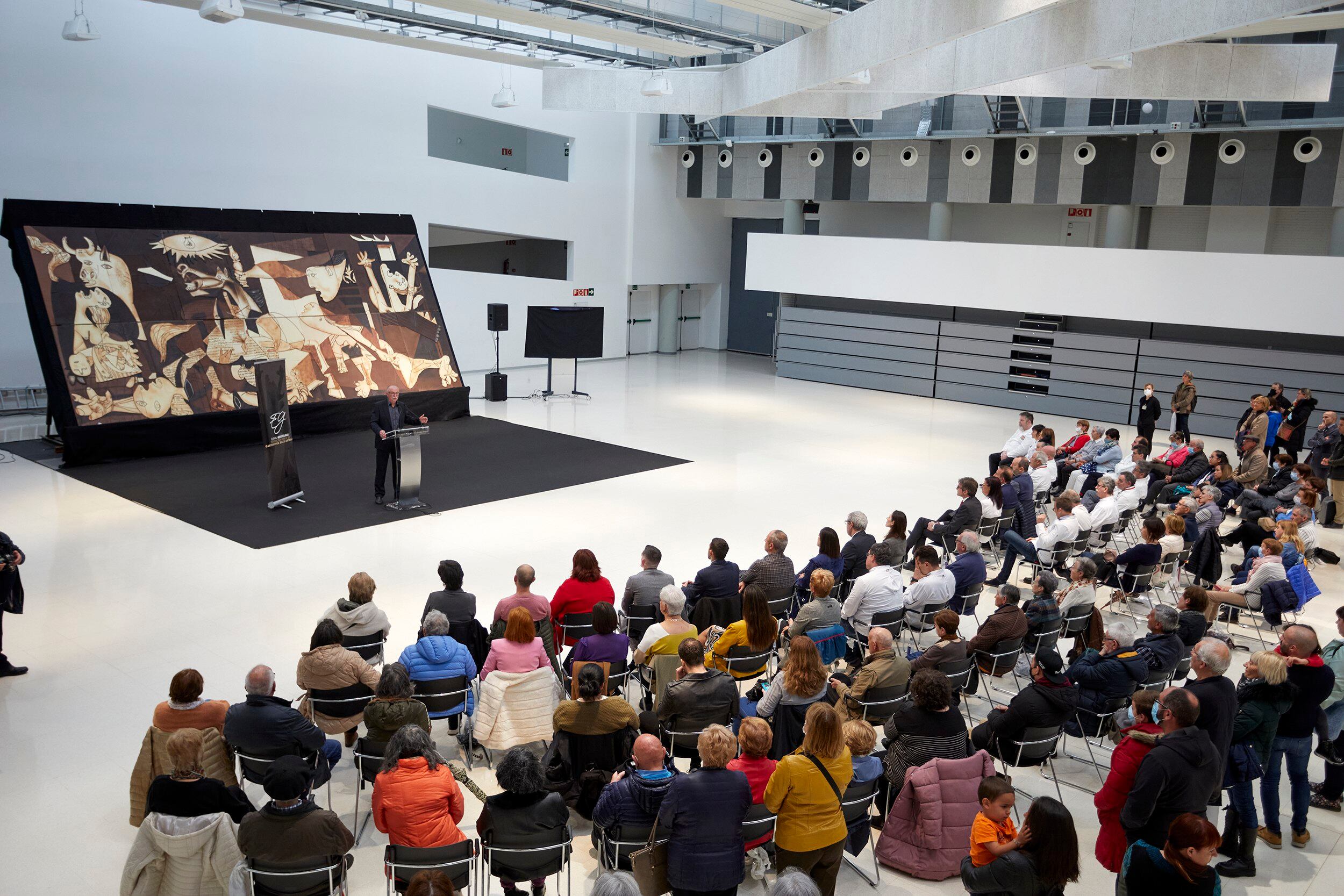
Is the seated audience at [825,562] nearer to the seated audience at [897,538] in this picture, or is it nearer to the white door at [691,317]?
the seated audience at [897,538]

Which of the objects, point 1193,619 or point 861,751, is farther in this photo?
point 1193,619

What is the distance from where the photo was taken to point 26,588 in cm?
865

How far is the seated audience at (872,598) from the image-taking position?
7.11m

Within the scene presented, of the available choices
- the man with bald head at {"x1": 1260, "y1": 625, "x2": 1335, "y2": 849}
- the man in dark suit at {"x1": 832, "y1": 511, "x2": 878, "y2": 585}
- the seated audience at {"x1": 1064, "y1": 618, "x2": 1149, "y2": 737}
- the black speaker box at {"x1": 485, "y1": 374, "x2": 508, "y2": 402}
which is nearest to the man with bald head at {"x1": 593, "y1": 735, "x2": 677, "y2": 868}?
the seated audience at {"x1": 1064, "y1": 618, "x2": 1149, "y2": 737}

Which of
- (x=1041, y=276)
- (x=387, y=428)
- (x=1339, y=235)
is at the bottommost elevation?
(x=387, y=428)

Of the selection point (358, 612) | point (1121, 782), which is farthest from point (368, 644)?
point (1121, 782)

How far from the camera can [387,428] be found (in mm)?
11195

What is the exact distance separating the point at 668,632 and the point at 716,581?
3.95ft

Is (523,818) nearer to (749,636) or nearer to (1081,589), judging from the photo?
(749,636)

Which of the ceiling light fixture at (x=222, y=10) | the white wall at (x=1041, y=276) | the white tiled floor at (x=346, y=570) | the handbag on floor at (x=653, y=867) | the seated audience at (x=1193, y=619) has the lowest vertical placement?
the white tiled floor at (x=346, y=570)

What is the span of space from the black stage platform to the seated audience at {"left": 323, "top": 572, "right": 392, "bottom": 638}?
4161 mm

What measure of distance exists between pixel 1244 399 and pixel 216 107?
17.5 meters

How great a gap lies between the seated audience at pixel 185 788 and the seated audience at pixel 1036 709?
12.2 feet

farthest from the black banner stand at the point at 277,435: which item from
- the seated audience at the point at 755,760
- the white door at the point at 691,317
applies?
the white door at the point at 691,317
